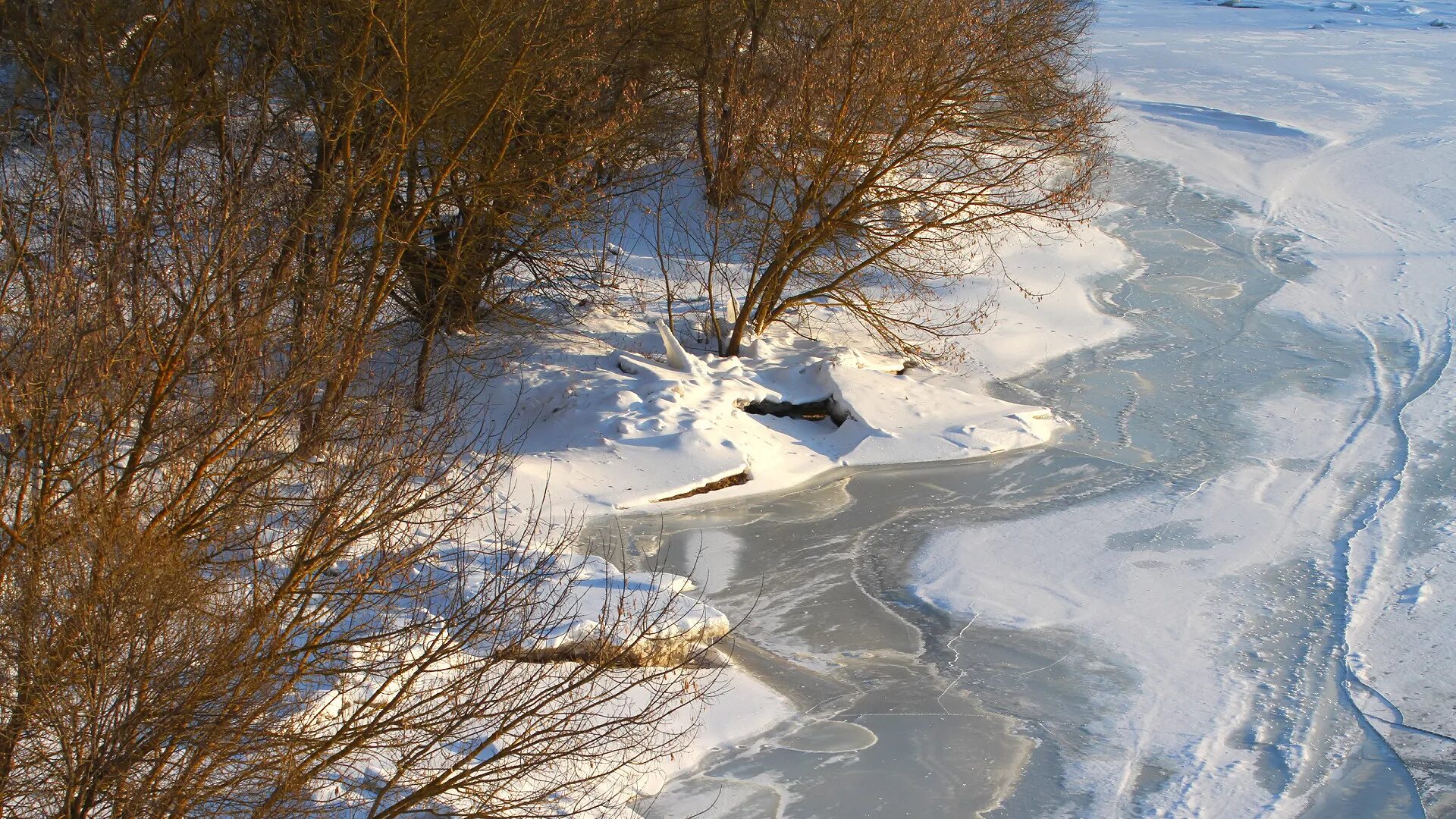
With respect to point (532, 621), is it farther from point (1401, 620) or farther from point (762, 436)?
point (1401, 620)

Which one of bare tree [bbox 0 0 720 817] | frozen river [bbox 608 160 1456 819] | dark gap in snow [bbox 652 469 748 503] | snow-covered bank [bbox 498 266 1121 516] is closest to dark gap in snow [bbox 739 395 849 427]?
snow-covered bank [bbox 498 266 1121 516]

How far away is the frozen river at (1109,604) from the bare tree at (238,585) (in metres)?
1.29

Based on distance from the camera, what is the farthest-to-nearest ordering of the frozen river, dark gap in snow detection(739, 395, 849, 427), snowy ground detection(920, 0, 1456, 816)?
1. dark gap in snow detection(739, 395, 849, 427)
2. snowy ground detection(920, 0, 1456, 816)
3. the frozen river

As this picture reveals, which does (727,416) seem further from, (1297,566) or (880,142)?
(1297,566)

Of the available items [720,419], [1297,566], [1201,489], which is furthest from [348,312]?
[1297,566]

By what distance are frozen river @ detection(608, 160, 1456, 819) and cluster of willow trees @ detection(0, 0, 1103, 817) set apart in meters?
1.44

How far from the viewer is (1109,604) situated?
1079cm

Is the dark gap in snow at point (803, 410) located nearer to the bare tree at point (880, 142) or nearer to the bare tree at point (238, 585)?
the bare tree at point (880, 142)

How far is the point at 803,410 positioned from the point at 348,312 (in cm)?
590

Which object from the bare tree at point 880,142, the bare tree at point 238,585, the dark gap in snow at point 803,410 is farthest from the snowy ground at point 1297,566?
the bare tree at point 880,142

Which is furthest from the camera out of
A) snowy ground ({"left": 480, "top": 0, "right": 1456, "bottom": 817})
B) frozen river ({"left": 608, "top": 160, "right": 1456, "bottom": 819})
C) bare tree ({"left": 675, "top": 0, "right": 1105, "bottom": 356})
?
bare tree ({"left": 675, "top": 0, "right": 1105, "bottom": 356})

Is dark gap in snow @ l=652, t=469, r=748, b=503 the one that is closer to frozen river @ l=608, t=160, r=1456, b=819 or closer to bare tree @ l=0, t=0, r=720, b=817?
frozen river @ l=608, t=160, r=1456, b=819

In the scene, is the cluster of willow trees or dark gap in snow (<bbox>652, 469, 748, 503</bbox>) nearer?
the cluster of willow trees

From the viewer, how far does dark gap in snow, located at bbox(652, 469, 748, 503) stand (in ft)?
42.6
